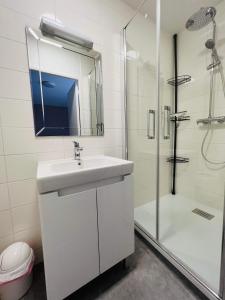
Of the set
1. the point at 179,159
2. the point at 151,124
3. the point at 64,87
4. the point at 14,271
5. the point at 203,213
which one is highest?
the point at 64,87

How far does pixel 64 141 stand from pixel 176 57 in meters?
1.82

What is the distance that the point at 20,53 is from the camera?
3.34 ft

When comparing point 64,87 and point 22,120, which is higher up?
point 64,87

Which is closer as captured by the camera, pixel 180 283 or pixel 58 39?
pixel 180 283

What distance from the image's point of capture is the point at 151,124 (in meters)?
1.69

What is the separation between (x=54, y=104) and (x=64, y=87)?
0.17 meters

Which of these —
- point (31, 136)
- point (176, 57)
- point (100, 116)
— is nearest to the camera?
point (31, 136)

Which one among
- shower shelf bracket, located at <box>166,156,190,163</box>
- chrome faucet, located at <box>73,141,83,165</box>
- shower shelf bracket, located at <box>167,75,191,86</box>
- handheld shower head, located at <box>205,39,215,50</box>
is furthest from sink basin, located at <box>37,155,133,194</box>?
handheld shower head, located at <box>205,39,215,50</box>

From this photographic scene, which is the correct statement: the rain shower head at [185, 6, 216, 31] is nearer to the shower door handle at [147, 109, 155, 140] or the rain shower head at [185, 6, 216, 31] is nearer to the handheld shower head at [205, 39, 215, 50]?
the handheld shower head at [205, 39, 215, 50]

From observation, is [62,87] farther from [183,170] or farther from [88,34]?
[183,170]

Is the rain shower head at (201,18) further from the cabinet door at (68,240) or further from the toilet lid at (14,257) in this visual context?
the toilet lid at (14,257)

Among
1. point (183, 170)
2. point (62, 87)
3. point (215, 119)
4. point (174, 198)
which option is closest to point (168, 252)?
point (174, 198)

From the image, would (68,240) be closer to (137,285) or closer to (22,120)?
(137,285)

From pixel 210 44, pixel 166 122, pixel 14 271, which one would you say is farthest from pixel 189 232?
pixel 210 44
